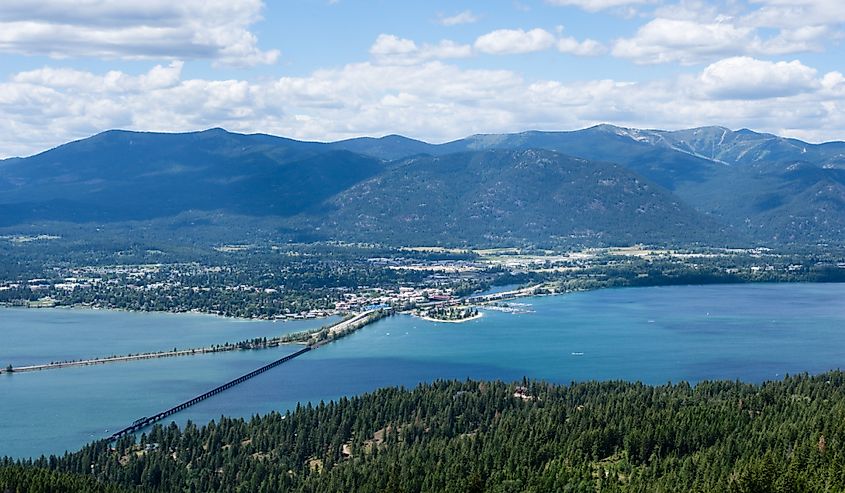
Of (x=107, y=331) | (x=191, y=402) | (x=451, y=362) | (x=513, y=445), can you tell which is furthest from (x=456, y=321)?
(x=513, y=445)

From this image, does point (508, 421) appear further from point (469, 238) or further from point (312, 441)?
point (469, 238)

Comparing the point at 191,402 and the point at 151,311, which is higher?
the point at 151,311

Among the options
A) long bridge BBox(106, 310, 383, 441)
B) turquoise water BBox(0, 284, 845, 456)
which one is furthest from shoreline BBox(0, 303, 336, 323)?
turquoise water BBox(0, 284, 845, 456)

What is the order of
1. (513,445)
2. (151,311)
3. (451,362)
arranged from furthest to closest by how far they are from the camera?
1. (151,311)
2. (451,362)
3. (513,445)

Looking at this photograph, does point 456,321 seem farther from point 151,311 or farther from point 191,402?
point 191,402

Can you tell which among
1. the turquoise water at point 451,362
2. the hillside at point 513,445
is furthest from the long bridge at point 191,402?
the hillside at point 513,445

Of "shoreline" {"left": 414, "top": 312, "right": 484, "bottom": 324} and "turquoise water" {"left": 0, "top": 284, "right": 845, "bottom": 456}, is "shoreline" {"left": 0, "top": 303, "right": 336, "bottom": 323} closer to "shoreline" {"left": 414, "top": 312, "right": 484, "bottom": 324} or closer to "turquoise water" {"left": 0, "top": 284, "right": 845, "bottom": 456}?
"shoreline" {"left": 414, "top": 312, "right": 484, "bottom": 324}

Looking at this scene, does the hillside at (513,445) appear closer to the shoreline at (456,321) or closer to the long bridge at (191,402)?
the long bridge at (191,402)
